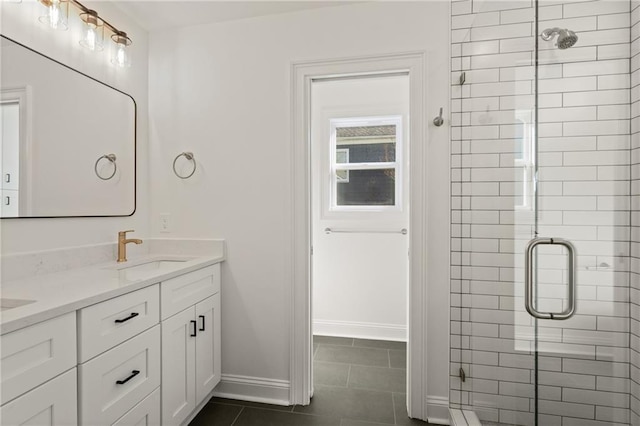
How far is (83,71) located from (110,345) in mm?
1477

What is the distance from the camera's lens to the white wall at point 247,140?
1.95 metres

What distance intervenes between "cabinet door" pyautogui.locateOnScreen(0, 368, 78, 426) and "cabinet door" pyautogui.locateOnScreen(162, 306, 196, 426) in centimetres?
46

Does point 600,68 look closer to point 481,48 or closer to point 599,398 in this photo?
point 481,48

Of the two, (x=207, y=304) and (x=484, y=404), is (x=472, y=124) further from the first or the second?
(x=207, y=304)

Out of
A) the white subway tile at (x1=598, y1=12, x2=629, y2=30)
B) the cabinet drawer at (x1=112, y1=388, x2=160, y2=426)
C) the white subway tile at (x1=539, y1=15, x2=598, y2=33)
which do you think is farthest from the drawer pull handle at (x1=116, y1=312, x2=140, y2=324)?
the white subway tile at (x1=598, y1=12, x2=629, y2=30)

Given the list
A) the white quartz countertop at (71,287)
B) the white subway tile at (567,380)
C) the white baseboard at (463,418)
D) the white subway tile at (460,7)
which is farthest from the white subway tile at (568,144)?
the white quartz countertop at (71,287)

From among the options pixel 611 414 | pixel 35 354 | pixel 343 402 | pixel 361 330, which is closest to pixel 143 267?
pixel 35 354

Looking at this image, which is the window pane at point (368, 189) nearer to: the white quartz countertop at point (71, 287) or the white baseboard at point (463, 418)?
the white quartz countertop at point (71, 287)

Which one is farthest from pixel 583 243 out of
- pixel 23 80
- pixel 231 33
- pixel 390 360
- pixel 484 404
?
pixel 23 80

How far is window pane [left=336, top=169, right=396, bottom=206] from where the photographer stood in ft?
9.92

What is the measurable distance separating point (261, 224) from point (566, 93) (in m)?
1.68

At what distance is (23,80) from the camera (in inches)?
57.0

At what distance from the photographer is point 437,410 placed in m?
1.85

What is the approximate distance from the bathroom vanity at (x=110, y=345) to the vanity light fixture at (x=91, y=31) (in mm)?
1209
